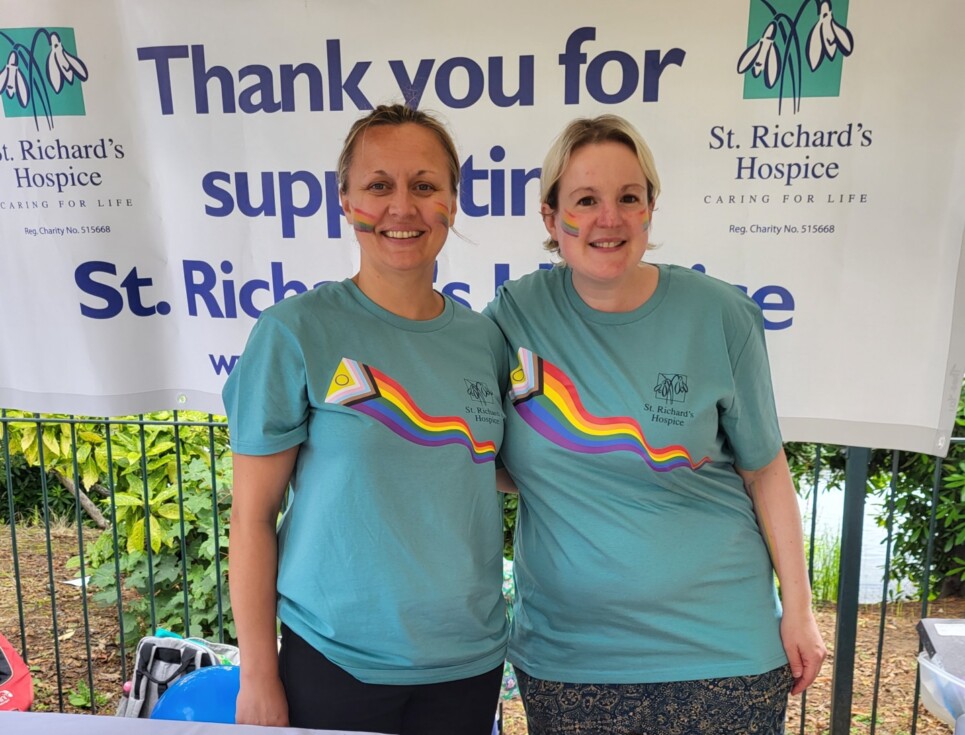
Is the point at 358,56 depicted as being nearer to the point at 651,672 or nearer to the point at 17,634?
the point at 651,672

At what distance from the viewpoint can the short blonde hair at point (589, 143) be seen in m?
1.58

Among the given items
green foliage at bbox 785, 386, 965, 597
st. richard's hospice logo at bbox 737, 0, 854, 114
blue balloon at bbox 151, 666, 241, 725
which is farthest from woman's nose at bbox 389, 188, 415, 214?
green foliage at bbox 785, 386, 965, 597

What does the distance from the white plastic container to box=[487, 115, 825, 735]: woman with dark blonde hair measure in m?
0.34

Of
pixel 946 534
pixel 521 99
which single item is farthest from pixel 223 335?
pixel 946 534

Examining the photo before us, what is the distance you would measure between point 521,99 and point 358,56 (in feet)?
1.70

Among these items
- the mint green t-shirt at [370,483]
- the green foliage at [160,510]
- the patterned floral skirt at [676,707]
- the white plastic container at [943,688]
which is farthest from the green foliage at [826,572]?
the mint green t-shirt at [370,483]

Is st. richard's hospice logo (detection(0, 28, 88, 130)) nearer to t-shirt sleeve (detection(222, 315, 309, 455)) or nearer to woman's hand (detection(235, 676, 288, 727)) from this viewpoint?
t-shirt sleeve (detection(222, 315, 309, 455))

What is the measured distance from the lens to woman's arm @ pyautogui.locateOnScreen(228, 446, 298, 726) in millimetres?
1433

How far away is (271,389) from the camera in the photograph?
54.0 inches

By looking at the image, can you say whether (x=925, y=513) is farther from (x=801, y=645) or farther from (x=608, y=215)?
(x=608, y=215)

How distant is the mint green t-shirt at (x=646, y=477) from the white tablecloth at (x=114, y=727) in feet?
1.82

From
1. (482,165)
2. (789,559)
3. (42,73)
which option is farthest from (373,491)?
(42,73)

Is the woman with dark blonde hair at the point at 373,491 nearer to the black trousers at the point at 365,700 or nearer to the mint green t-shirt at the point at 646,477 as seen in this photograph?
the black trousers at the point at 365,700

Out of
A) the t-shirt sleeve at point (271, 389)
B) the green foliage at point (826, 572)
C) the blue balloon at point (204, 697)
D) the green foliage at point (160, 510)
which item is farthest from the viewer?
the green foliage at point (826, 572)
